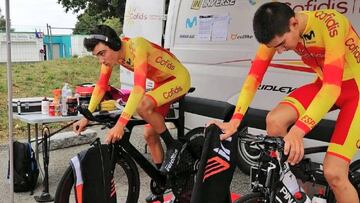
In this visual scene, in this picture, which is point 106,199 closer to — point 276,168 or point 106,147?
point 106,147

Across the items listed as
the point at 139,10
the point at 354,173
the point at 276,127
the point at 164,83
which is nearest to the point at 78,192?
the point at 164,83

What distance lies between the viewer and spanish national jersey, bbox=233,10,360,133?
8.41 ft

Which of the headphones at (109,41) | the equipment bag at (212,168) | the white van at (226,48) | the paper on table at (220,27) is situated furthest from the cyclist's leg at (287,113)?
the paper on table at (220,27)

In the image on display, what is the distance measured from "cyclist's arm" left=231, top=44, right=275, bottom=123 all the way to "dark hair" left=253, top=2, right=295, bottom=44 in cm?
47

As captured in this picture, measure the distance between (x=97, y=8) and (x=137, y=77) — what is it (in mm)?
16976

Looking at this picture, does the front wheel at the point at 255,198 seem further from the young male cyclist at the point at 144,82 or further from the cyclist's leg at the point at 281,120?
the young male cyclist at the point at 144,82

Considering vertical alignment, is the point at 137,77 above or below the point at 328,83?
below

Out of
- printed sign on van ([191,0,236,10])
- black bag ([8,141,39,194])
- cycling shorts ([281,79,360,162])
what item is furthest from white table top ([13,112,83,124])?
cycling shorts ([281,79,360,162])

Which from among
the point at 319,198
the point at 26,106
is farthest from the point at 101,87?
the point at 319,198

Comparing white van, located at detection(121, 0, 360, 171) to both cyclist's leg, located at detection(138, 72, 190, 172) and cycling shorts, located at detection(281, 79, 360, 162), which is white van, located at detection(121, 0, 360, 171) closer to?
cyclist's leg, located at detection(138, 72, 190, 172)

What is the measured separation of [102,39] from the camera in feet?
12.3

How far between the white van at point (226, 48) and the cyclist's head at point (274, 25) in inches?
66.8

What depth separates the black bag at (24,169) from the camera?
15.9 ft

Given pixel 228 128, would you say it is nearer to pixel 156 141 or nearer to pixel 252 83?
pixel 252 83
